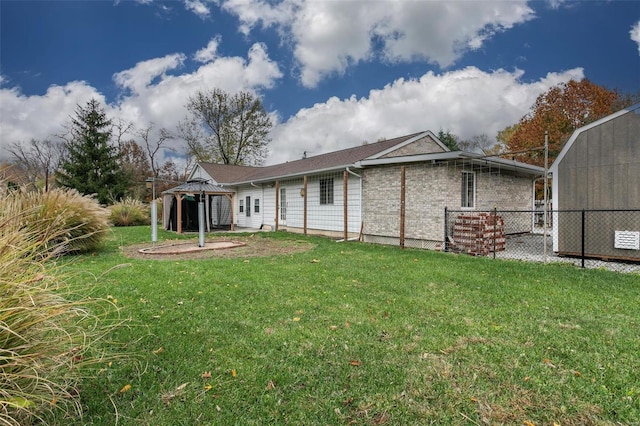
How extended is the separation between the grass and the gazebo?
9.74 metres

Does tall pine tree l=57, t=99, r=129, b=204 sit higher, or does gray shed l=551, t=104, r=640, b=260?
tall pine tree l=57, t=99, r=129, b=204

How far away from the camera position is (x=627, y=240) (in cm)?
715

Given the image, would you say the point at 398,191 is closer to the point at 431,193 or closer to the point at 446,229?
the point at 431,193

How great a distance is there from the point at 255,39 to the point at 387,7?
23.5 feet

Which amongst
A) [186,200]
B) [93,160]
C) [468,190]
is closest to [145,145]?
[93,160]

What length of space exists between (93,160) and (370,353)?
3087cm

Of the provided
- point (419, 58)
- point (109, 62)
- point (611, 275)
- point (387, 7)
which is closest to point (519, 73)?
point (419, 58)

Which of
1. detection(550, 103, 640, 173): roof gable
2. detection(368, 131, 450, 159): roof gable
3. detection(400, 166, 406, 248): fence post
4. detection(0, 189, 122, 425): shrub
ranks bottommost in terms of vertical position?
detection(0, 189, 122, 425): shrub

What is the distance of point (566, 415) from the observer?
80.4 inches

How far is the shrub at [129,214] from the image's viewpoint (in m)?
18.4

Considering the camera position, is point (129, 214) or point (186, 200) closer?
point (186, 200)

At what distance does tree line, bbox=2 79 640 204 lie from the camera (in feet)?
70.8

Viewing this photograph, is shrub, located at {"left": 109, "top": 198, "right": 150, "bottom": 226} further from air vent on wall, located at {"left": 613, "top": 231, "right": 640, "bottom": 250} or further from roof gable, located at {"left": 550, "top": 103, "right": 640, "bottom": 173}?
air vent on wall, located at {"left": 613, "top": 231, "right": 640, "bottom": 250}

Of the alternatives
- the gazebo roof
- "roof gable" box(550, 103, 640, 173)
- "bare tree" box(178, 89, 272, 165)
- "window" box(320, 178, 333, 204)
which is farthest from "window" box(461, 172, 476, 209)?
"bare tree" box(178, 89, 272, 165)
